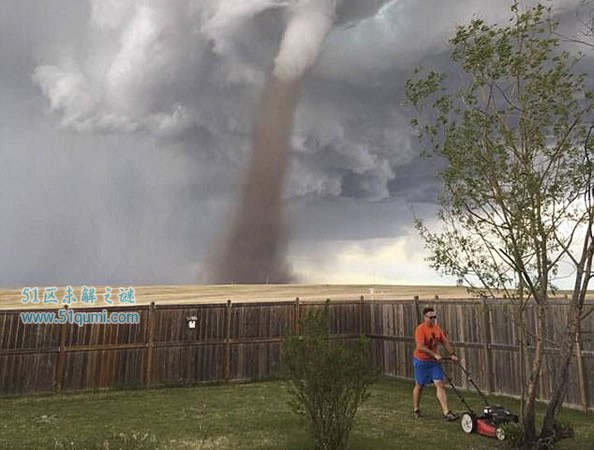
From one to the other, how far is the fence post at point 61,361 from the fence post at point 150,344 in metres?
1.91

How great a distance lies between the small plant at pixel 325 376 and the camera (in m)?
4.93

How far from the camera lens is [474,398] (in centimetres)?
958

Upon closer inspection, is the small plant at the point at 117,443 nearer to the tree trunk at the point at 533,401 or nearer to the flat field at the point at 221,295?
the tree trunk at the point at 533,401

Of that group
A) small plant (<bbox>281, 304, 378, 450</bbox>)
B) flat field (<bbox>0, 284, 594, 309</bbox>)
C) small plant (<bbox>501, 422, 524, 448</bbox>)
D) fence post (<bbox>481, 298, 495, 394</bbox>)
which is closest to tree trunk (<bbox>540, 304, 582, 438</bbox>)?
small plant (<bbox>501, 422, 524, 448</bbox>)

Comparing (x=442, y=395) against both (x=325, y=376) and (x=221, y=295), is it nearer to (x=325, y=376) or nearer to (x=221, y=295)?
(x=325, y=376)

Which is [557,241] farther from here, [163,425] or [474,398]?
[163,425]

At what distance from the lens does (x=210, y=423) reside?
7520 millimetres

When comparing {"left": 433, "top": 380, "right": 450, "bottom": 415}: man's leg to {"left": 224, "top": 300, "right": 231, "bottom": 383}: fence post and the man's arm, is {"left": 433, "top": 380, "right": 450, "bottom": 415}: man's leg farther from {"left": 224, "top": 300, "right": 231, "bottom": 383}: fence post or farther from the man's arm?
{"left": 224, "top": 300, "right": 231, "bottom": 383}: fence post

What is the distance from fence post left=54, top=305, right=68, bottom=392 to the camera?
1069 centimetres

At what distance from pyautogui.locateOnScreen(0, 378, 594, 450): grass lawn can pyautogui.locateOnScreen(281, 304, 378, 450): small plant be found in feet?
1.30

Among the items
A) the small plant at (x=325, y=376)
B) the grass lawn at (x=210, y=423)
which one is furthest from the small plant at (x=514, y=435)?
the small plant at (x=325, y=376)

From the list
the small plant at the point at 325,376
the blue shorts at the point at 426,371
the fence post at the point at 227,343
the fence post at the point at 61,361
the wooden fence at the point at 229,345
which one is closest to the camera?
the small plant at the point at 325,376

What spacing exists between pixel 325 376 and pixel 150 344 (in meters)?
7.95

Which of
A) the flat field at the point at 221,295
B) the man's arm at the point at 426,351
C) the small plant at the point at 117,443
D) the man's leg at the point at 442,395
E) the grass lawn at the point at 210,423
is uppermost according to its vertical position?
the flat field at the point at 221,295
